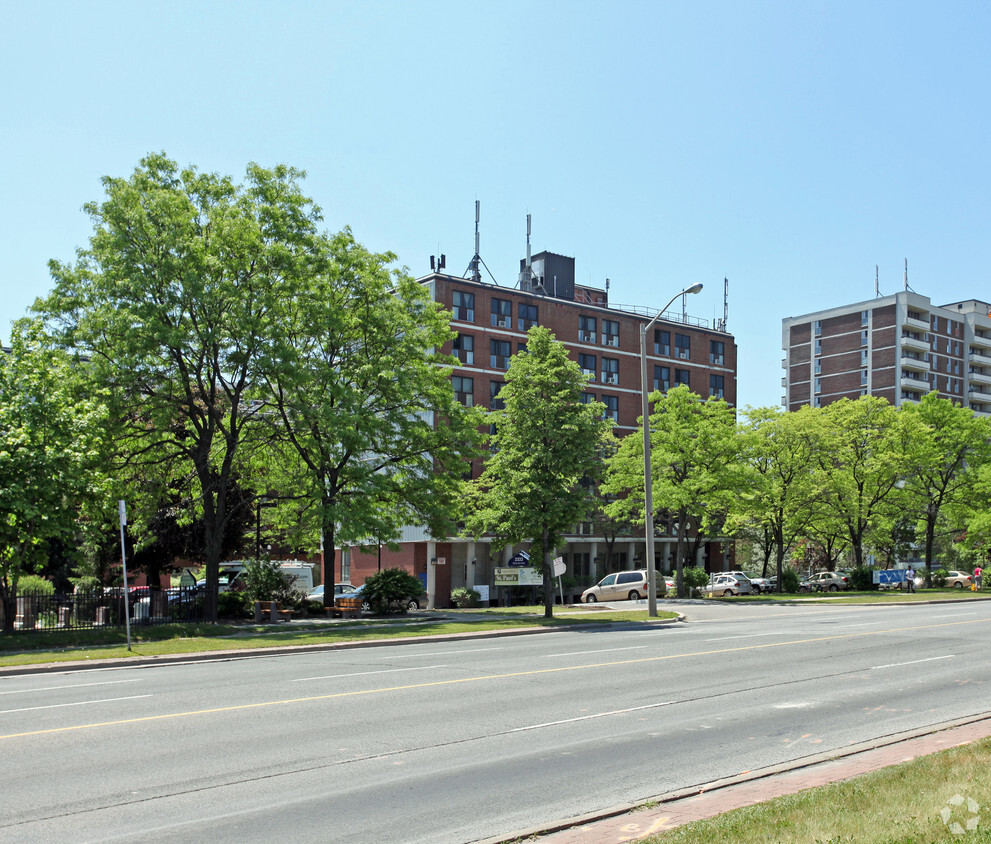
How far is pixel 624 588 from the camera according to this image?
162ft

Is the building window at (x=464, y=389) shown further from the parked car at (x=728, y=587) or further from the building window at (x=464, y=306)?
the parked car at (x=728, y=587)

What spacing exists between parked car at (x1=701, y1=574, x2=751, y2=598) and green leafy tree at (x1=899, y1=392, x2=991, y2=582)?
13486mm

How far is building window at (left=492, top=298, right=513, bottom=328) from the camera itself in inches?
2368

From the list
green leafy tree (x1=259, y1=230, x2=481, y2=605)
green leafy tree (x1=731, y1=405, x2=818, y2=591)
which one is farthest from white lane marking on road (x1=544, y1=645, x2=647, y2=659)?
green leafy tree (x1=731, y1=405, x2=818, y2=591)

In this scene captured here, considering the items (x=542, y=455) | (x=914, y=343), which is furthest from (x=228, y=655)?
(x=914, y=343)

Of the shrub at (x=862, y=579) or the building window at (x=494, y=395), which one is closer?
the shrub at (x=862, y=579)

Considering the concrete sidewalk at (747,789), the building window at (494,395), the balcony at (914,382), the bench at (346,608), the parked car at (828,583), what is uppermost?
the balcony at (914,382)

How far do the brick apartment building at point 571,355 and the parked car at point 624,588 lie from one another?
6455mm

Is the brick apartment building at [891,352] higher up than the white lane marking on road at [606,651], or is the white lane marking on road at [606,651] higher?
the brick apartment building at [891,352]

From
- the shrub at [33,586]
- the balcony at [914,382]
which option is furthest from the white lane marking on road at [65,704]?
the balcony at [914,382]

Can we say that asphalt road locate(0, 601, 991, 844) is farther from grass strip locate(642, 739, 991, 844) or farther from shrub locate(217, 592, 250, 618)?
shrub locate(217, 592, 250, 618)

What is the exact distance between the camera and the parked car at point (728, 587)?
55.2m

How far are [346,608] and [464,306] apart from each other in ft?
89.9

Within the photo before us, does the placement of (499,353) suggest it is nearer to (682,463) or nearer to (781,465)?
(682,463)
